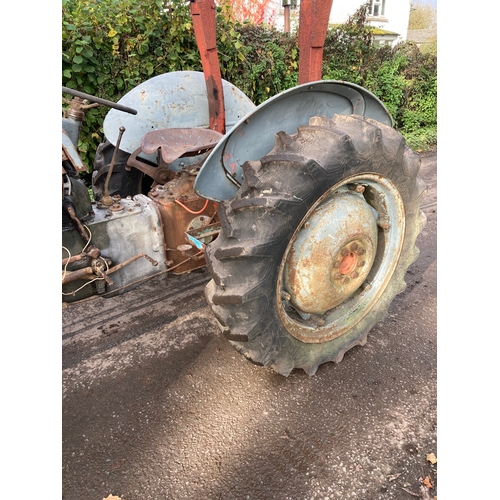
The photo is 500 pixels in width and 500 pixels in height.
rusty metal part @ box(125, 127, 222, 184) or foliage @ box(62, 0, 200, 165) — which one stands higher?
foliage @ box(62, 0, 200, 165)

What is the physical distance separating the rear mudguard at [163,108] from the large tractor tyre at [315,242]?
126 centimetres

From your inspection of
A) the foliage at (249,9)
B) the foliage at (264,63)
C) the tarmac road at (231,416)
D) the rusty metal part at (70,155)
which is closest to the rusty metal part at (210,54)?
the rusty metal part at (70,155)

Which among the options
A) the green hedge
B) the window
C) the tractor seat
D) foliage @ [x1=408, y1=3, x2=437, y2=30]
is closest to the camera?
the tractor seat

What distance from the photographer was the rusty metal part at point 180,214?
2197mm

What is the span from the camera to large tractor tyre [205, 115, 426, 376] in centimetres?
166

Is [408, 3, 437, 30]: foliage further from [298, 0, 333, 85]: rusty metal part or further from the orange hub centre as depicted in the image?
the orange hub centre

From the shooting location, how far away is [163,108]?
2.73 metres

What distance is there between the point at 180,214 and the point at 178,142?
39 cm

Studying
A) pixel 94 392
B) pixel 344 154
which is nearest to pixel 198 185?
pixel 344 154

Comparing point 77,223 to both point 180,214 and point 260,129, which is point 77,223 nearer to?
point 180,214

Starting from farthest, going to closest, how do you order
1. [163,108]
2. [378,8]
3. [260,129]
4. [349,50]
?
[378,8], [349,50], [163,108], [260,129]

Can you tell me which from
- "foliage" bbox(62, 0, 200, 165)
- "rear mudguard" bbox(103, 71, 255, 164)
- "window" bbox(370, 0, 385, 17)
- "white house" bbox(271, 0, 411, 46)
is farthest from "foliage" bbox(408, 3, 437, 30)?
"rear mudguard" bbox(103, 71, 255, 164)

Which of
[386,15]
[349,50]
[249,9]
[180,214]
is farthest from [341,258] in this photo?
[386,15]

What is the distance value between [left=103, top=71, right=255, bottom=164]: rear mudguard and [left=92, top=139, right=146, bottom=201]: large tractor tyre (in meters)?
0.16
